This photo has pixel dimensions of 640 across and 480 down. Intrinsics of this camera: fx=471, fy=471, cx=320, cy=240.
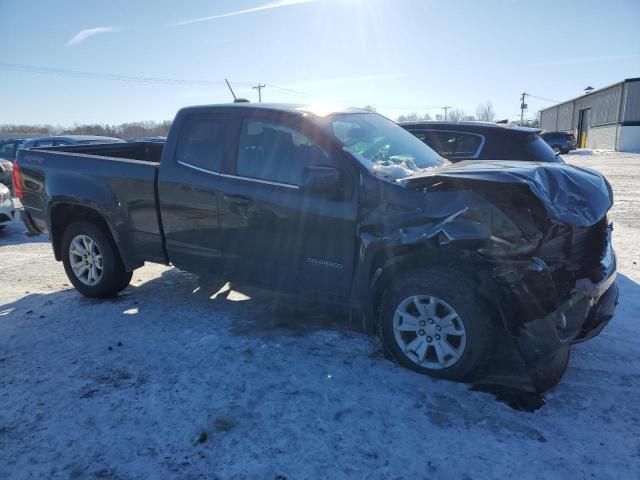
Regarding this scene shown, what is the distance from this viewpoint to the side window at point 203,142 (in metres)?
4.22

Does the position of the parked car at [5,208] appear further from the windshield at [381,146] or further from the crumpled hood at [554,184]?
the crumpled hood at [554,184]

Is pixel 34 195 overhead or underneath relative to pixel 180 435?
overhead

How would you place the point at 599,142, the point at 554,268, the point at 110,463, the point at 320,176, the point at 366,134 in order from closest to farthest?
the point at 110,463
the point at 554,268
the point at 320,176
the point at 366,134
the point at 599,142

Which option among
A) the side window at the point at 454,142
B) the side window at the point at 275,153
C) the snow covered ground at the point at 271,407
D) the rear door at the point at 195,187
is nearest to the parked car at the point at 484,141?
the side window at the point at 454,142

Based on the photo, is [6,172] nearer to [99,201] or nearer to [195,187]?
[99,201]

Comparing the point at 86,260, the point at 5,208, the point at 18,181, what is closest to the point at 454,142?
the point at 86,260

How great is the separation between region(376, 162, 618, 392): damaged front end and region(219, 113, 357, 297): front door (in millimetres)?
489

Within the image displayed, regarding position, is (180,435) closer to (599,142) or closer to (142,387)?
(142,387)

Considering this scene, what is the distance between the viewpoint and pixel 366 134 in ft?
13.7

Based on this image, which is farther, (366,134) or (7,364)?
(366,134)

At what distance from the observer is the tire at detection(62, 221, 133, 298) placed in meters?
4.96

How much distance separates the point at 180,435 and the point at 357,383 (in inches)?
47.8

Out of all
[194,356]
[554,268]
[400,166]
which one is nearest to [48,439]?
[194,356]

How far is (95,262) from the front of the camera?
5.05 metres
